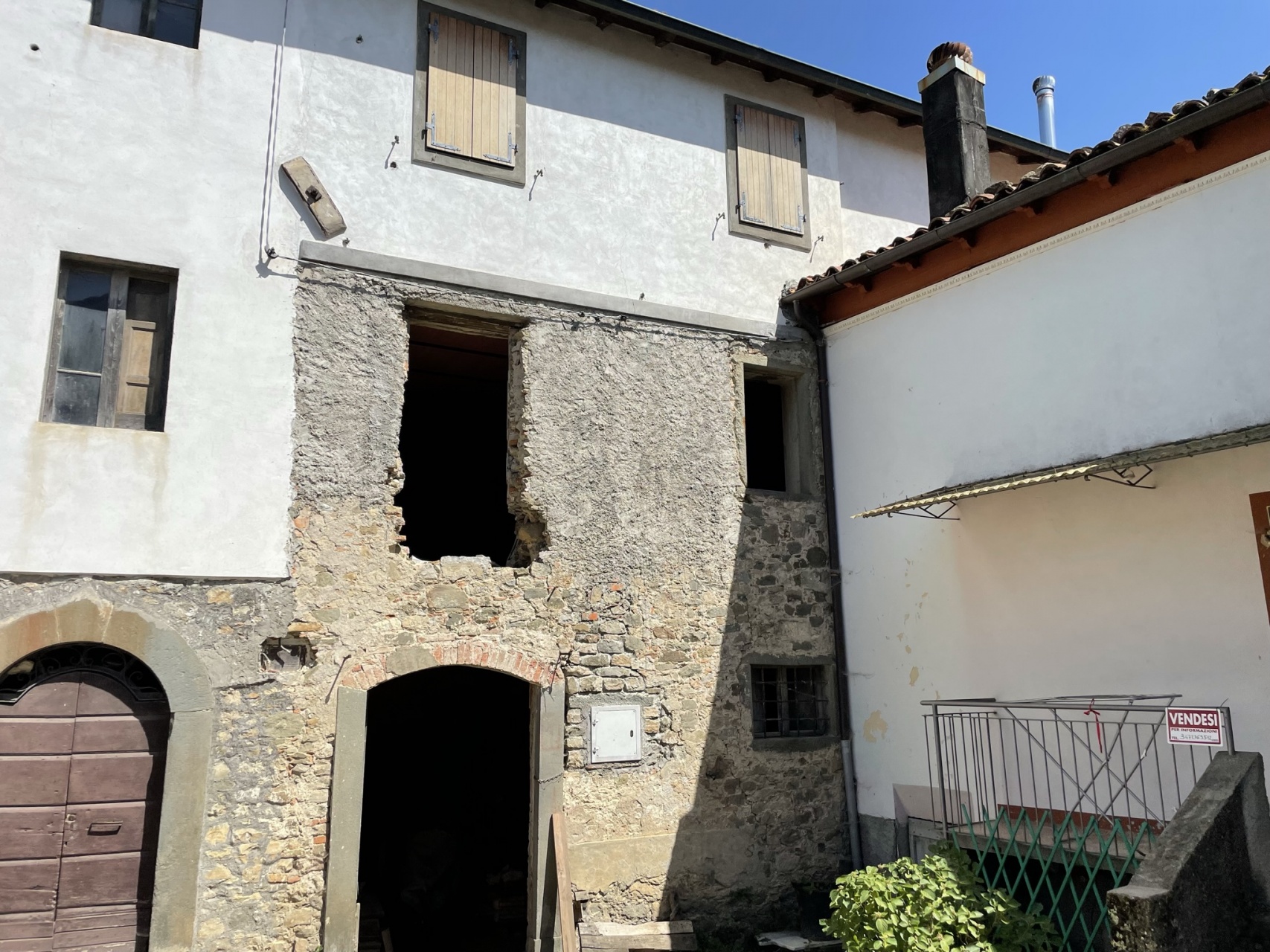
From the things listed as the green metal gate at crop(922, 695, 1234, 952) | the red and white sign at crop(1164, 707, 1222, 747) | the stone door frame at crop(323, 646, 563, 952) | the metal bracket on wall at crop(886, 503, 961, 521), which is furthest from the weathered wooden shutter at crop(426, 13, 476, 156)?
the red and white sign at crop(1164, 707, 1222, 747)

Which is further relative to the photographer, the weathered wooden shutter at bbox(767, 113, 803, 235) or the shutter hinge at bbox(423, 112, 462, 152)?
the weathered wooden shutter at bbox(767, 113, 803, 235)

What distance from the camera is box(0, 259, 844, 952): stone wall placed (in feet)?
21.5

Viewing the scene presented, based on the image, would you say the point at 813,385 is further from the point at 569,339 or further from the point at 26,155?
the point at 26,155

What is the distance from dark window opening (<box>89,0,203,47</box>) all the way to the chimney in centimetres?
695

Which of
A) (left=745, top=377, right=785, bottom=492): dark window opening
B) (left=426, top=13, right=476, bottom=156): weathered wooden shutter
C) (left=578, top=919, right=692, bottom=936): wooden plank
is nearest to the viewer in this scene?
(left=578, top=919, right=692, bottom=936): wooden plank

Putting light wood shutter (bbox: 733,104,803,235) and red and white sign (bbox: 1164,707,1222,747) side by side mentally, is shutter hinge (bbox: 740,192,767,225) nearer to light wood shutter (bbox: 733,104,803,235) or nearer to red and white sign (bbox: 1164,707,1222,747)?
light wood shutter (bbox: 733,104,803,235)

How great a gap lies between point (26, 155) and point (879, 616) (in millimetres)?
7414

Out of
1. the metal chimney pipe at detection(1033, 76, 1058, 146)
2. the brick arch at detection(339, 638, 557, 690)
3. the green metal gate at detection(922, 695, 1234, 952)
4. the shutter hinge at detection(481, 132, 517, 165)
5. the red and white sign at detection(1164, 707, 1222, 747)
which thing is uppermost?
the metal chimney pipe at detection(1033, 76, 1058, 146)

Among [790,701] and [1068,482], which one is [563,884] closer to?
[790,701]

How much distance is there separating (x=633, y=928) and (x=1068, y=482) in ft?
15.3

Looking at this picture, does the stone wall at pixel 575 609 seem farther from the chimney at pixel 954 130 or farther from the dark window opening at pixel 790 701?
the chimney at pixel 954 130

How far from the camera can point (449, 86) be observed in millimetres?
8070

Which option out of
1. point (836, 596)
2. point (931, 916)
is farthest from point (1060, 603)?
point (931, 916)

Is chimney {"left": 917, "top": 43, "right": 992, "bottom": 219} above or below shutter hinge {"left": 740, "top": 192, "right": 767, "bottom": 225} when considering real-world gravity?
above
